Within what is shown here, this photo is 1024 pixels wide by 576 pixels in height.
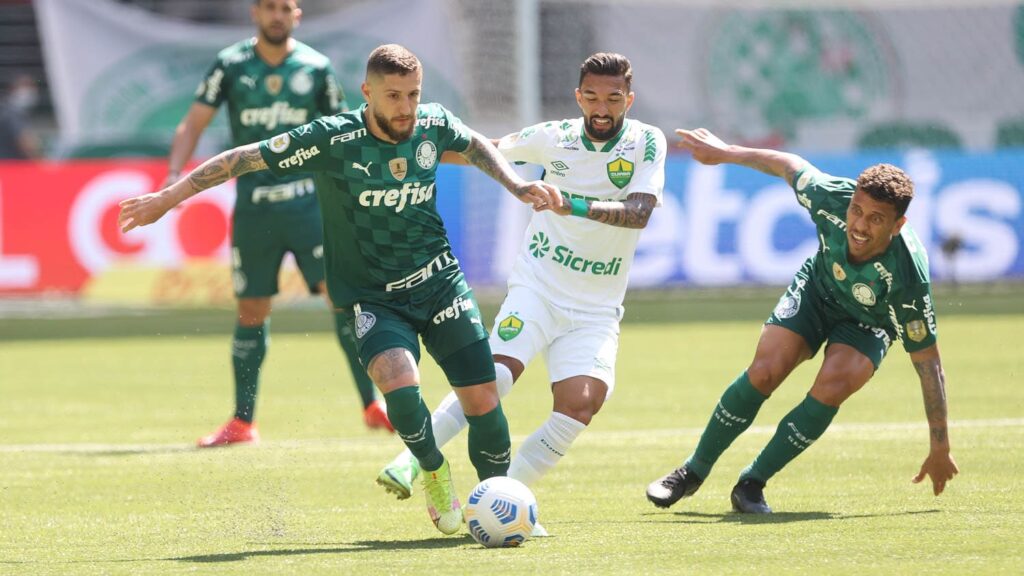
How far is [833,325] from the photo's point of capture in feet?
24.2

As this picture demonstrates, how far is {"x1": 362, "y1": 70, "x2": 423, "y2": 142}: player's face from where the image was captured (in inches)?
255

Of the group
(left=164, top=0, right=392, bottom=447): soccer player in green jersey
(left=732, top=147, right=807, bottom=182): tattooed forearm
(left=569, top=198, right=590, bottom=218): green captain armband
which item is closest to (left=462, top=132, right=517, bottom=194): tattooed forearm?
(left=569, top=198, right=590, bottom=218): green captain armband

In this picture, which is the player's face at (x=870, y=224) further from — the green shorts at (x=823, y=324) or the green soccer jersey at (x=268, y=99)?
the green soccer jersey at (x=268, y=99)

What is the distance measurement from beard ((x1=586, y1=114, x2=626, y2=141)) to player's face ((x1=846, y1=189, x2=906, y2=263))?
3.92 feet

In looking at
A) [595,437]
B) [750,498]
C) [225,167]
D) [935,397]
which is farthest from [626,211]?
[595,437]

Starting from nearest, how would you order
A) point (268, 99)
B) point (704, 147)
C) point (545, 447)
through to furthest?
point (545, 447)
point (704, 147)
point (268, 99)

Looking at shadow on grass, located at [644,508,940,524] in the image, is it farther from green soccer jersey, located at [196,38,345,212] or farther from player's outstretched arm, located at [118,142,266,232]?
green soccer jersey, located at [196,38,345,212]

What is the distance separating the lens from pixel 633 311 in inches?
727

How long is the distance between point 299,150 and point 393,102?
44 cm

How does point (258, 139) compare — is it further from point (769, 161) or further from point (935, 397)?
point (935, 397)

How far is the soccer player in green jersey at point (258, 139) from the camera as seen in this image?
32.1ft

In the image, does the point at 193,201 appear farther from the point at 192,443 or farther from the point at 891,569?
the point at 891,569

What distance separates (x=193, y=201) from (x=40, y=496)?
34.4 ft

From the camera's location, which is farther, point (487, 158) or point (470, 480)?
point (470, 480)
